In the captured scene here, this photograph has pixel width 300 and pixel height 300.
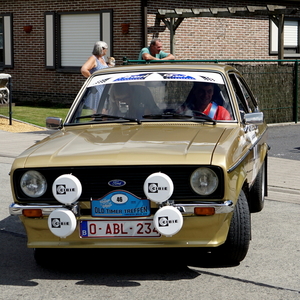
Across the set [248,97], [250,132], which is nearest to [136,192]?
[250,132]

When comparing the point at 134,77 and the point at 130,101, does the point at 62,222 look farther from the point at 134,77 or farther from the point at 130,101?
the point at 134,77

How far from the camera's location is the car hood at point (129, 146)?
4926mm

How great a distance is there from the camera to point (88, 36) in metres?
22.4

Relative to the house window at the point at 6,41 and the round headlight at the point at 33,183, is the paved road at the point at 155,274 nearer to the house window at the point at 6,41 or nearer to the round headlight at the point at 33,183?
the round headlight at the point at 33,183

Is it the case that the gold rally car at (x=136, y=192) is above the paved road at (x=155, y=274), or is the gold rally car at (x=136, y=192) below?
above

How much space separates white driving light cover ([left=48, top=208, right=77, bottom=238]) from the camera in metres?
4.83

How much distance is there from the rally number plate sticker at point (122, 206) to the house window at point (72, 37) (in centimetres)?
1721

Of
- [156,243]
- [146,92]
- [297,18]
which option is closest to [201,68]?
[146,92]

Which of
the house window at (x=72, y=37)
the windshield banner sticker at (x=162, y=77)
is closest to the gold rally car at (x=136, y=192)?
the windshield banner sticker at (x=162, y=77)

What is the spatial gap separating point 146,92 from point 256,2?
741 inches

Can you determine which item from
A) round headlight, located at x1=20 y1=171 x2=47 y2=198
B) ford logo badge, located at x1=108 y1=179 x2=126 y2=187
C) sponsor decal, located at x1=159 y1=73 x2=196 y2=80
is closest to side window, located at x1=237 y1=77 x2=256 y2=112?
sponsor decal, located at x1=159 y1=73 x2=196 y2=80

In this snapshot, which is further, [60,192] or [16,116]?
[16,116]

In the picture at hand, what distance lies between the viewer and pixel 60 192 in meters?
4.86

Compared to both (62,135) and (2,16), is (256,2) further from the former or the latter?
(62,135)
